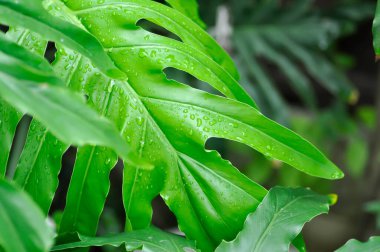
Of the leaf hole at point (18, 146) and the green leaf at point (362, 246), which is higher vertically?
the green leaf at point (362, 246)

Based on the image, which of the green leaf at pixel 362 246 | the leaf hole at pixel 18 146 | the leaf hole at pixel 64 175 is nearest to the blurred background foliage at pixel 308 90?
the leaf hole at pixel 64 175

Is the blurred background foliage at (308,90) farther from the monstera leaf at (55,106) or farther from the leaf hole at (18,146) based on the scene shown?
the monstera leaf at (55,106)

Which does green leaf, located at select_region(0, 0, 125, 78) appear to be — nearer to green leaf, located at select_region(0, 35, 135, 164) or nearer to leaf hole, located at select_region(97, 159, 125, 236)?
green leaf, located at select_region(0, 35, 135, 164)

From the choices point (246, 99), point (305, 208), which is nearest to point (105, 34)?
point (246, 99)

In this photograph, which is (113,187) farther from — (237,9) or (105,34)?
(105,34)

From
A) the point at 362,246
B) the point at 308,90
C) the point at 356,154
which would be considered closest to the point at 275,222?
the point at 362,246
